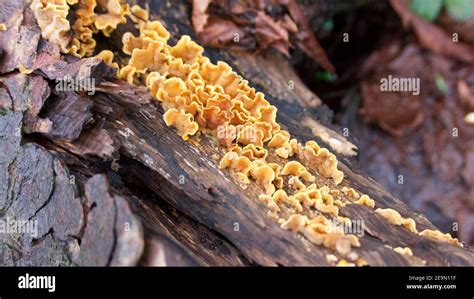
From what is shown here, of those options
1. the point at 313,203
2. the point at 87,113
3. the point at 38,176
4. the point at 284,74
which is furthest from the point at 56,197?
the point at 284,74

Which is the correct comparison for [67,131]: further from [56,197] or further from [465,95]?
[465,95]

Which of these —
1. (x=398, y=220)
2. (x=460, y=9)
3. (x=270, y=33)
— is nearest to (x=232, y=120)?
(x=398, y=220)

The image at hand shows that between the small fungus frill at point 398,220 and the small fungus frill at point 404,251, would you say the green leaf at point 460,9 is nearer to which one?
the small fungus frill at point 398,220

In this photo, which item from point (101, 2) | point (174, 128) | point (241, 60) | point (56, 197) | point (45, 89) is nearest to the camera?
point (56, 197)

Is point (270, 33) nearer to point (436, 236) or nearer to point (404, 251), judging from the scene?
point (436, 236)

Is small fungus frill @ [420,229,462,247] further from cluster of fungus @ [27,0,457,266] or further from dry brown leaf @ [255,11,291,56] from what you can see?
dry brown leaf @ [255,11,291,56]

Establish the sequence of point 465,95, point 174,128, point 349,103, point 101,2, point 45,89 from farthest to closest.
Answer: point 349,103 < point 465,95 < point 101,2 < point 174,128 < point 45,89

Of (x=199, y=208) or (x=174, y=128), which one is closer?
(x=199, y=208)
